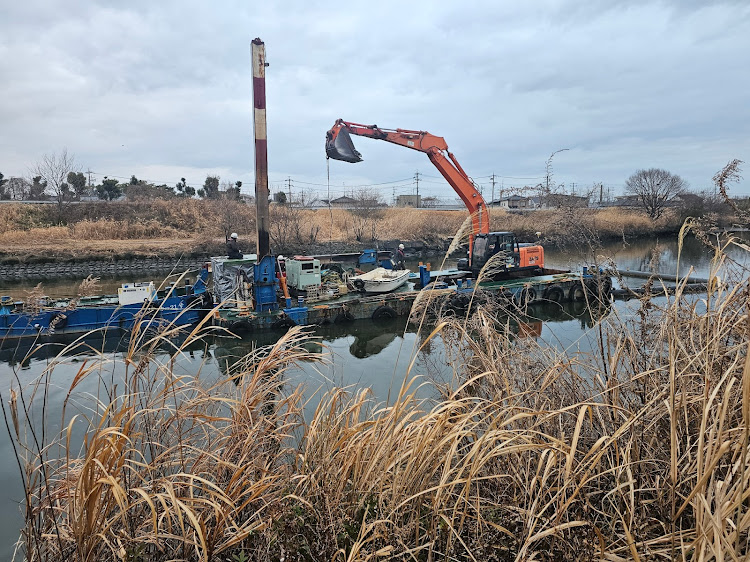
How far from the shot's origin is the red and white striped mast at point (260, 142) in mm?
10547

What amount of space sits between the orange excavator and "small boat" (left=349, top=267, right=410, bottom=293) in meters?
2.51

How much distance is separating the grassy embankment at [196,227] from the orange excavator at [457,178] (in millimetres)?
6851

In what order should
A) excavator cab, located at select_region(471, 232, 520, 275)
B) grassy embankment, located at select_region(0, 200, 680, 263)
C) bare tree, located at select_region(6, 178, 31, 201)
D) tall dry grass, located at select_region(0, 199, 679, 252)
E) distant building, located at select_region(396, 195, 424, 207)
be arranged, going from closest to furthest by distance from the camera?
excavator cab, located at select_region(471, 232, 520, 275), grassy embankment, located at select_region(0, 200, 680, 263), tall dry grass, located at select_region(0, 199, 679, 252), bare tree, located at select_region(6, 178, 31, 201), distant building, located at select_region(396, 195, 424, 207)

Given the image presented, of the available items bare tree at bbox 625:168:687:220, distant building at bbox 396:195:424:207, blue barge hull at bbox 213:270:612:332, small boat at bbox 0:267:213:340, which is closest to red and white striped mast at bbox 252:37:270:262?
blue barge hull at bbox 213:270:612:332

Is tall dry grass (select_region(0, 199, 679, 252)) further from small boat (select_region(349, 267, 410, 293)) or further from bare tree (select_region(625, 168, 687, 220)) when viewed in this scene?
small boat (select_region(349, 267, 410, 293))

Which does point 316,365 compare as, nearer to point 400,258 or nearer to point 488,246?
point 488,246

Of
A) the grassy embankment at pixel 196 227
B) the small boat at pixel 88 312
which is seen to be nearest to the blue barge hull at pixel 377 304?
the small boat at pixel 88 312

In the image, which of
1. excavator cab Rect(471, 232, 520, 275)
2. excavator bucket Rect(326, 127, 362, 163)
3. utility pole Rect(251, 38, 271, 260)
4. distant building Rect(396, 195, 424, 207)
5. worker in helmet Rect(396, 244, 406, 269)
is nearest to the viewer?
utility pole Rect(251, 38, 271, 260)

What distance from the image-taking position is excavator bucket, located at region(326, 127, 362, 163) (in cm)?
1391

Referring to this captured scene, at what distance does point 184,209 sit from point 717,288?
37.5 metres

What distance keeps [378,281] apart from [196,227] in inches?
980

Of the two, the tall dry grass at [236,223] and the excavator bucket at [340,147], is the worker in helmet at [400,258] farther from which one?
the tall dry grass at [236,223]

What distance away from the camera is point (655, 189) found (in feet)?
137

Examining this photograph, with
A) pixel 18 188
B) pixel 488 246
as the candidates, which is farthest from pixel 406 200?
pixel 488 246
